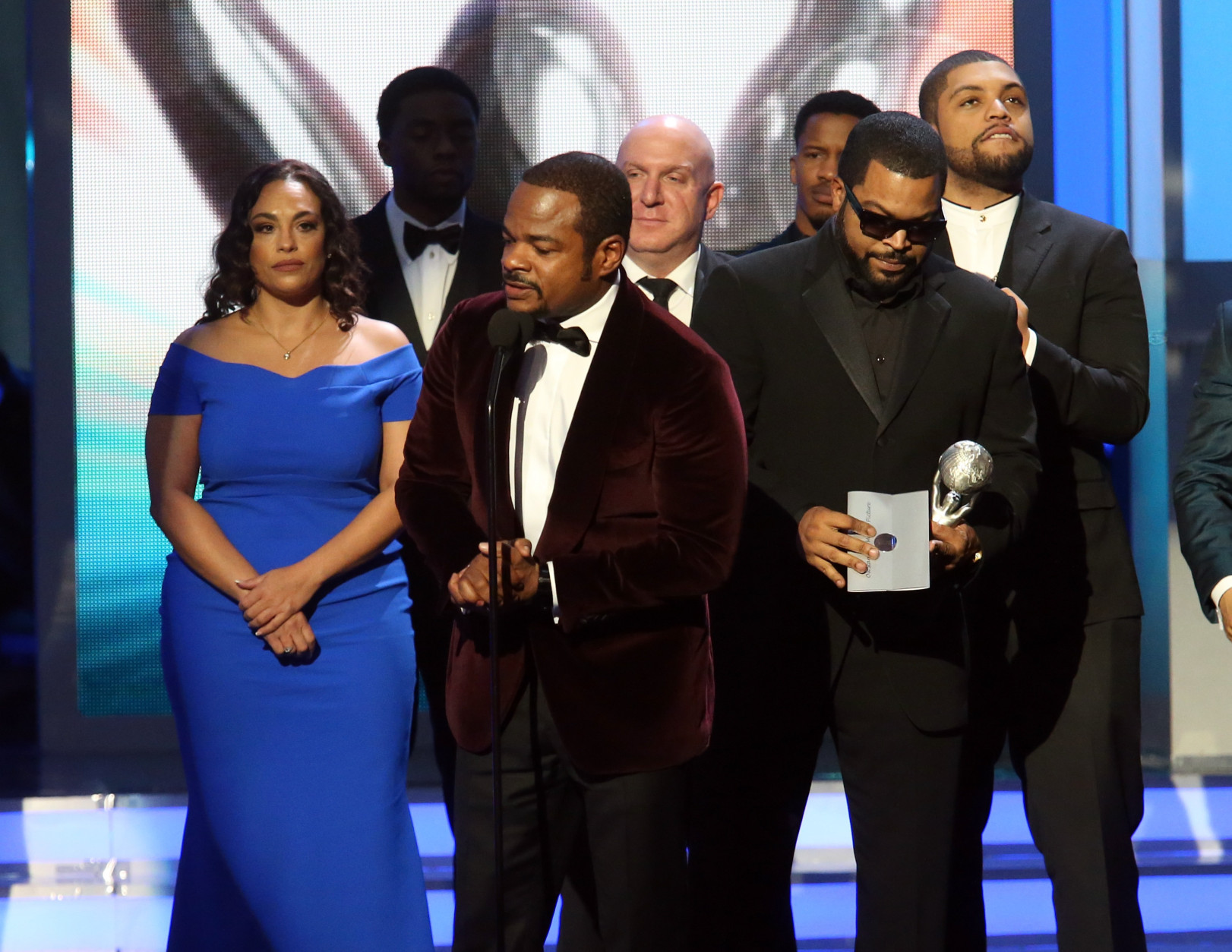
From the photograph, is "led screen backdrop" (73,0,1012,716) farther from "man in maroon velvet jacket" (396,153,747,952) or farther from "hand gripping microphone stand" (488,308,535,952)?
"hand gripping microphone stand" (488,308,535,952)

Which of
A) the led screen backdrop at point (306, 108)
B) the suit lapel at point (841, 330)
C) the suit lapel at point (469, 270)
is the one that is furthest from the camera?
the led screen backdrop at point (306, 108)

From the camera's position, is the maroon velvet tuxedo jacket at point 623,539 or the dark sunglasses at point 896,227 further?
the dark sunglasses at point 896,227

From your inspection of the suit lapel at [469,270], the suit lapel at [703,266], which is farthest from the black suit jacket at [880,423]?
the suit lapel at [469,270]

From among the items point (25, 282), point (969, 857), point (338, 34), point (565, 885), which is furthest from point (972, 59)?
point (25, 282)

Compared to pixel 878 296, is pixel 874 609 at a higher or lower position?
lower

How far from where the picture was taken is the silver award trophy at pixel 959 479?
8.11ft

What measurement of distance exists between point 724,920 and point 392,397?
4.51 ft

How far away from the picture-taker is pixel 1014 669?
10.5 feet

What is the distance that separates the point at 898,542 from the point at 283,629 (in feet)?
4.85

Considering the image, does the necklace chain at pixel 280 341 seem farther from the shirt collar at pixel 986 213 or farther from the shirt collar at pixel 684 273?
the shirt collar at pixel 986 213

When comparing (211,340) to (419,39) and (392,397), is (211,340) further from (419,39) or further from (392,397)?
(419,39)

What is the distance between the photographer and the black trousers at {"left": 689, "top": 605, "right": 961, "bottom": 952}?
2.72m

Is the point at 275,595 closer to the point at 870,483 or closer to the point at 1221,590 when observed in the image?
the point at 870,483

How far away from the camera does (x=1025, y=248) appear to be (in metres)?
3.20
